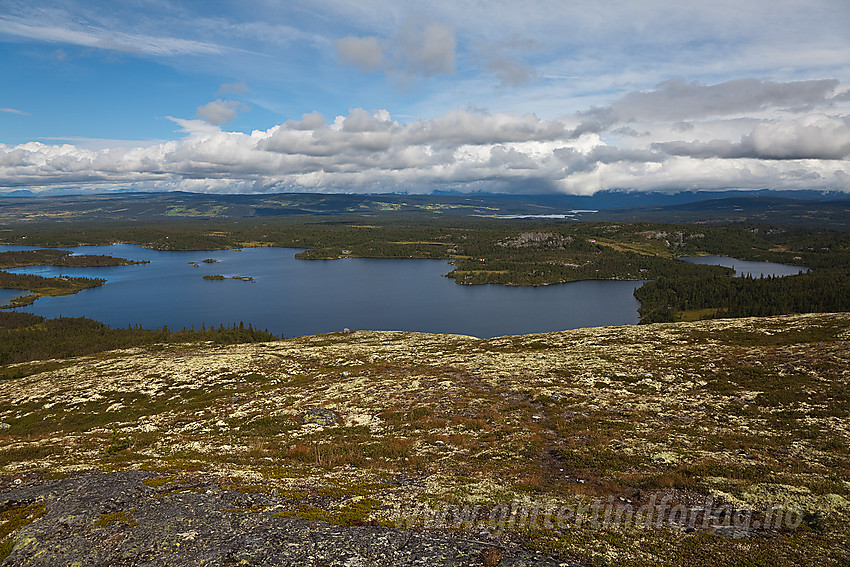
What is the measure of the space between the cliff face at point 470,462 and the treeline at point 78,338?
72.1m

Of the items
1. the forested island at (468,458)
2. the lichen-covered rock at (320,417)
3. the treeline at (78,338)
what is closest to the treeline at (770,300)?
the forested island at (468,458)

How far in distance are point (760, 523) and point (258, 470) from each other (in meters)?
25.8

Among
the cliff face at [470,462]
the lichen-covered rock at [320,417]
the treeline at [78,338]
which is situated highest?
the cliff face at [470,462]

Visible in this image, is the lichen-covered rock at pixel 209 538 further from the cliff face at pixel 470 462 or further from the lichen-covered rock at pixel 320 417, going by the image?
the lichen-covered rock at pixel 320 417

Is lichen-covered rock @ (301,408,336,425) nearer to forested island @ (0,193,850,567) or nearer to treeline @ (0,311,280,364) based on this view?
forested island @ (0,193,850,567)

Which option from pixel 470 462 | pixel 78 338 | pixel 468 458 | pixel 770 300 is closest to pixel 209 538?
pixel 470 462

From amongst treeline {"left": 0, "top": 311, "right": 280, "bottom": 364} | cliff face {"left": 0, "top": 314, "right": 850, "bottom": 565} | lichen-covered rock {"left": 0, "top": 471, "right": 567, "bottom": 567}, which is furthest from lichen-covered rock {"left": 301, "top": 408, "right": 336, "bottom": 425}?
treeline {"left": 0, "top": 311, "right": 280, "bottom": 364}

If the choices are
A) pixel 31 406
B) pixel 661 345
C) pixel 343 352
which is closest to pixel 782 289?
pixel 661 345

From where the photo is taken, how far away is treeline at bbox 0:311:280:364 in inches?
4769

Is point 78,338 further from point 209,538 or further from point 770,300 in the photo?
point 770,300

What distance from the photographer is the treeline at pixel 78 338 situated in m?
121

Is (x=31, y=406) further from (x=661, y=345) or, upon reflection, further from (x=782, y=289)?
(x=782, y=289)

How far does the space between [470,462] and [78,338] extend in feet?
541

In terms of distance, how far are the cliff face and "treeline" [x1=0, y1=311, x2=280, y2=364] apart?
2838 inches
